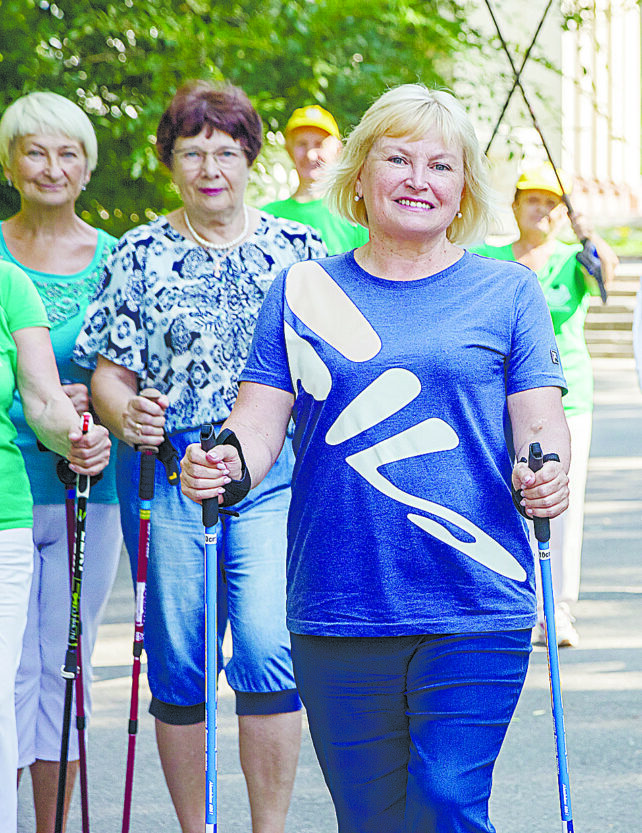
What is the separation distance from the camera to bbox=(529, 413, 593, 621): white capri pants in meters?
6.20

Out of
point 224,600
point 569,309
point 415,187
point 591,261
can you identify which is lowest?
point 224,600

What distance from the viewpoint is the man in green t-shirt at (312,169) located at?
20.1 feet

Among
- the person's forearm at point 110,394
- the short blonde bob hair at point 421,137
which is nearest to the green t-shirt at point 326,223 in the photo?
the person's forearm at point 110,394

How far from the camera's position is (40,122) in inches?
167

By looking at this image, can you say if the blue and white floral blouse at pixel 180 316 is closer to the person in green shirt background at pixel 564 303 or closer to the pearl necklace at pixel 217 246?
the pearl necklace at pixel 217 246

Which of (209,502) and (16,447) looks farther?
(16,447)

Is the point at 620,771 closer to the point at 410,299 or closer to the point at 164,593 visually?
the point at 164,593

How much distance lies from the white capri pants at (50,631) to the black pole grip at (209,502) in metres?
1.22

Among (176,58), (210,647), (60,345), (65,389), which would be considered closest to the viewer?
(210,647)

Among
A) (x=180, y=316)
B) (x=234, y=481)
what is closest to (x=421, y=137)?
(x=234, y=481)

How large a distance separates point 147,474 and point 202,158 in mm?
940

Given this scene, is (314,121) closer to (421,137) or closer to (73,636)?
(73,636)

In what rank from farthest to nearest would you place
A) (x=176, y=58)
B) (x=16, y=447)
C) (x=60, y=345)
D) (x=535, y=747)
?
Answer: (x=176, y=58)
(x=535, y=747)
(x=60, y=345)
(x=16, y=447)

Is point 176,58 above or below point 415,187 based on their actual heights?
→ above
